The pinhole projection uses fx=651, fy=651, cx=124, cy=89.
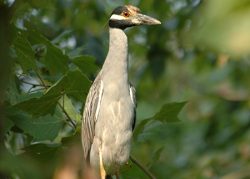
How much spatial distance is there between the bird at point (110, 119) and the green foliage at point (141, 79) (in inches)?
4.2

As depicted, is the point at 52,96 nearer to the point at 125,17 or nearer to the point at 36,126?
the point at 36,126

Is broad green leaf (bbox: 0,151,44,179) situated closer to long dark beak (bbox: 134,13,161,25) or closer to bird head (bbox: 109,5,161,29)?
long dark beak (bbox: 134,13,161,25)

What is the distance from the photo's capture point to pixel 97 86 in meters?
4.21

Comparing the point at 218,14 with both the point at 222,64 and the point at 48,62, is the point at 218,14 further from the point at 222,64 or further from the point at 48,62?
the point at 222,64

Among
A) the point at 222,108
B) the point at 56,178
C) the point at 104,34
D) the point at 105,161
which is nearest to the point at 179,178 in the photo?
the point at 222,108

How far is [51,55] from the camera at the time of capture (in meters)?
3.86

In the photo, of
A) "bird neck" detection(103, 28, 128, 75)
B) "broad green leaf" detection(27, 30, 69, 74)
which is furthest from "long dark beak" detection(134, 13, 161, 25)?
"broad green leaf" detection(27, 30, 69, 74)

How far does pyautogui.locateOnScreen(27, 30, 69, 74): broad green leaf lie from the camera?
12.3 feet

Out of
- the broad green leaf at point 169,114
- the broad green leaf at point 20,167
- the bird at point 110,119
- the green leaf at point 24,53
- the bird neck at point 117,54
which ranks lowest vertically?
the bird at point 110,119

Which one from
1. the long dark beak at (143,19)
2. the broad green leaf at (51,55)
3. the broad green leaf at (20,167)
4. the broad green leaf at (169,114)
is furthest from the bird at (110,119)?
the broad green leaf at (20,167)

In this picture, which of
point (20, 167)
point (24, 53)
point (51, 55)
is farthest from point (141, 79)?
point (20, 167)

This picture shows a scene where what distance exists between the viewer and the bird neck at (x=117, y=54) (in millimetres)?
4336

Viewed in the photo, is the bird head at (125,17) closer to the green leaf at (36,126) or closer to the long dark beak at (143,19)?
the long dark beak at (143,19)

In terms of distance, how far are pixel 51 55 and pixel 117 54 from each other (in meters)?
0.69
